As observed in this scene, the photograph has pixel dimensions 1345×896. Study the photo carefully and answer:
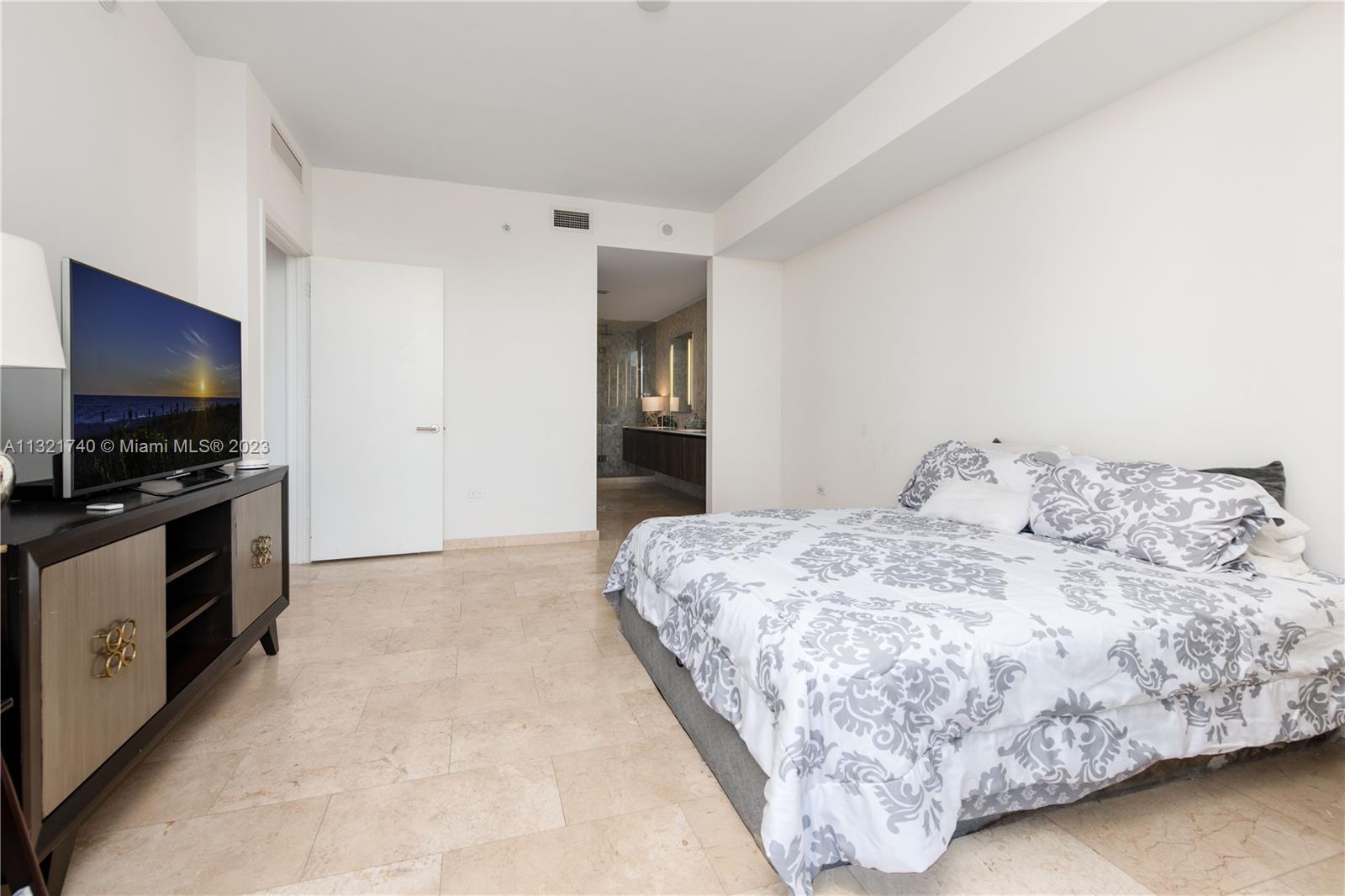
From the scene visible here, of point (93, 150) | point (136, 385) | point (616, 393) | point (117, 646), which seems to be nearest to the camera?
point (117, 646)

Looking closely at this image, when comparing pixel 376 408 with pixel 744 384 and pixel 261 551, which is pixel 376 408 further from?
pixel 744 384

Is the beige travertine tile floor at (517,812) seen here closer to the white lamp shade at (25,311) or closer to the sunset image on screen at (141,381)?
the sunset image on screen at (141,381)

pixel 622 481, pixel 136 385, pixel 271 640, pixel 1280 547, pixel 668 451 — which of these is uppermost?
pixel 136 385

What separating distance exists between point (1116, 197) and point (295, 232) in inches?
176

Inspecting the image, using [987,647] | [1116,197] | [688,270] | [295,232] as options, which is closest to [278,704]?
[987,647]

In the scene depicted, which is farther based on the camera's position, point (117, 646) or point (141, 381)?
point (141, 381)

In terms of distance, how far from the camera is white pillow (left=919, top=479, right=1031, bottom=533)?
2.40 metres

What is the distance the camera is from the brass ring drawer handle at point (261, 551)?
2248 mm

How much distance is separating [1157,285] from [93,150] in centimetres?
410

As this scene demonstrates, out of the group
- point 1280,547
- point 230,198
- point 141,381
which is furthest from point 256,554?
point 1280,547

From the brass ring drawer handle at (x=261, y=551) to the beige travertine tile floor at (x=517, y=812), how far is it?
1.54 ft

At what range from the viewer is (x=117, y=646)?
4.51 feet

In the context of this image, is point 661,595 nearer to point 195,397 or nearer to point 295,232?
point 195,397

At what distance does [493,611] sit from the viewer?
3.10m
